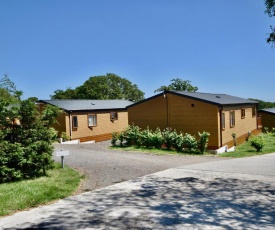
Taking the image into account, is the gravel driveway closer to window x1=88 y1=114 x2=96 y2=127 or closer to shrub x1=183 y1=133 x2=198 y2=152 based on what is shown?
shrub x1=183 y1=133 x2=198 y2=152

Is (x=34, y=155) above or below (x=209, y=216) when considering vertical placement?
above

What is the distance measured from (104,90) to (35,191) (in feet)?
200

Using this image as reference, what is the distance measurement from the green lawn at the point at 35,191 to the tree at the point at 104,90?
51005 millimetres

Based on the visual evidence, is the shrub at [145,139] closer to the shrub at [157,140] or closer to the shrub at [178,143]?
the shrub at [157,140]

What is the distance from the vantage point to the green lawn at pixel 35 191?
25.0ft

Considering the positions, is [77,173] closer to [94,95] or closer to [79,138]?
[79,138]

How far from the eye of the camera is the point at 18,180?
10.0 metres

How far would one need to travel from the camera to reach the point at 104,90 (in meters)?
68.6

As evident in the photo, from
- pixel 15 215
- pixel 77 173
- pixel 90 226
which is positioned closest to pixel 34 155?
pixel 77 173

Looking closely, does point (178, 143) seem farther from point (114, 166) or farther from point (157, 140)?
point (114, 166)

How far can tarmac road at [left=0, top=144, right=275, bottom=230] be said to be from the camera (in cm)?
641

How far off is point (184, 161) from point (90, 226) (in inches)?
375

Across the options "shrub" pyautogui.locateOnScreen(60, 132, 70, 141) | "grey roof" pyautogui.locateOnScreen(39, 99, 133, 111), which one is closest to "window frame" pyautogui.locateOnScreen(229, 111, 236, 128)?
"grey roof" pyautogui.locateOnScreen(39, 99, 133, 111)

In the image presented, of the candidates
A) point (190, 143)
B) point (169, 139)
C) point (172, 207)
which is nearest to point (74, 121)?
point (169, 139)
